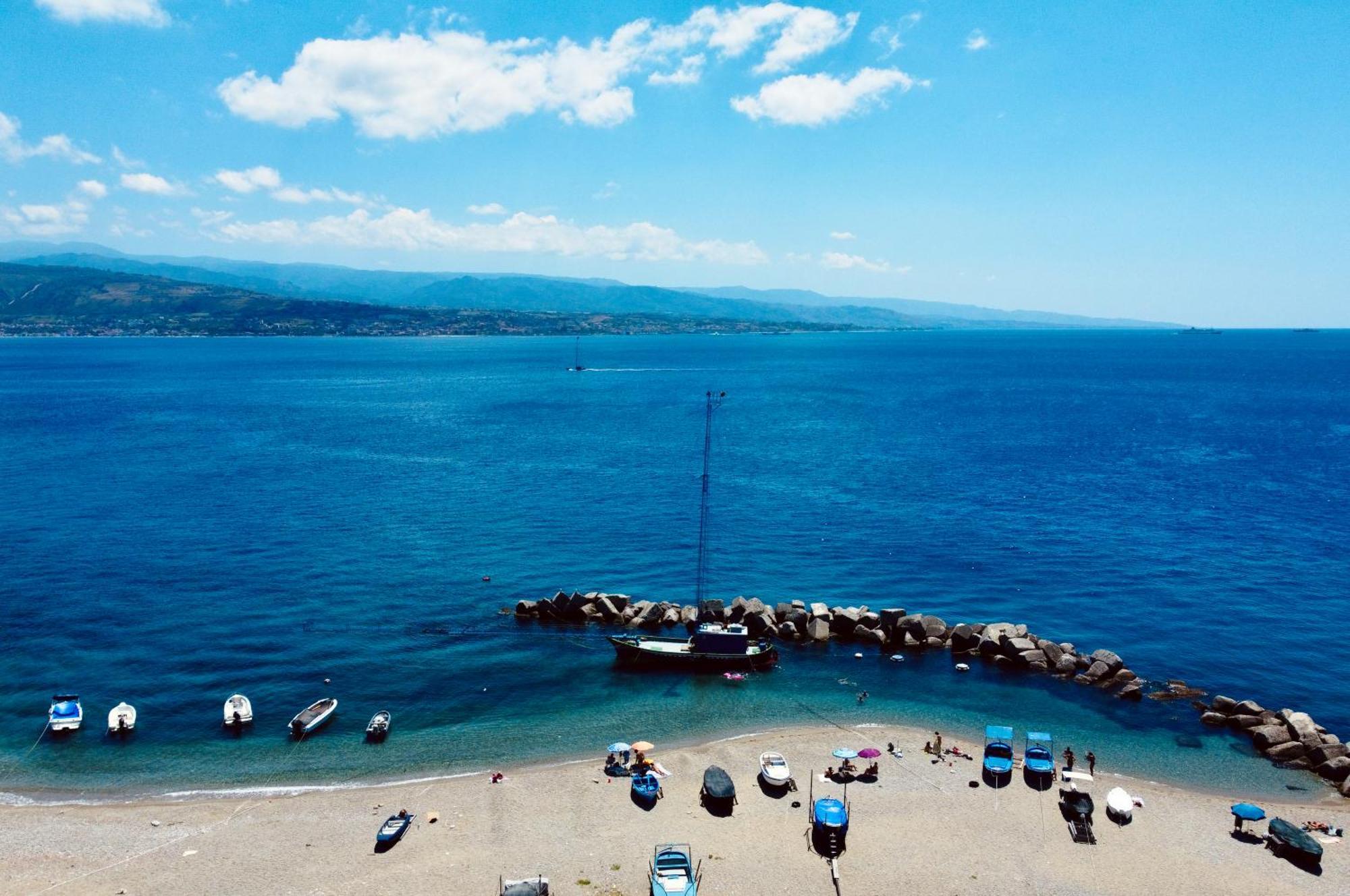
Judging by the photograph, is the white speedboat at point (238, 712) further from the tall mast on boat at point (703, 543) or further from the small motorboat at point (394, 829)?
the tall mast on boat at point (703, 543)

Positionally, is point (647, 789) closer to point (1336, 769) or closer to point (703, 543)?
point (1336, 769)

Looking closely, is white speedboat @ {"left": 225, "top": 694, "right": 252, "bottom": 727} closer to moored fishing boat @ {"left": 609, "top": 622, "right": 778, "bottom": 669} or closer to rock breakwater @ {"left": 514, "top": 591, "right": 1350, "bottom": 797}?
rock breakwater @ {"left": 514, "top": 591, "right": 1350, "bottom": 797}

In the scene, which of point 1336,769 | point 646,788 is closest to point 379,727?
point 646,788

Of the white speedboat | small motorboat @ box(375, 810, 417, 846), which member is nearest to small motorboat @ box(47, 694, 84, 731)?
the white speedboat

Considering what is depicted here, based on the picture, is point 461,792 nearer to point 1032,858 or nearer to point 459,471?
point 1032,858

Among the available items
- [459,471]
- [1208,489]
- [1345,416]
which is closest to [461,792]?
[459,471]

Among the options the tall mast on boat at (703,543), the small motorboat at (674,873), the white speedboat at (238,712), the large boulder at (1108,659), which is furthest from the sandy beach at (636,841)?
the tall mast on boat at (703,543)
